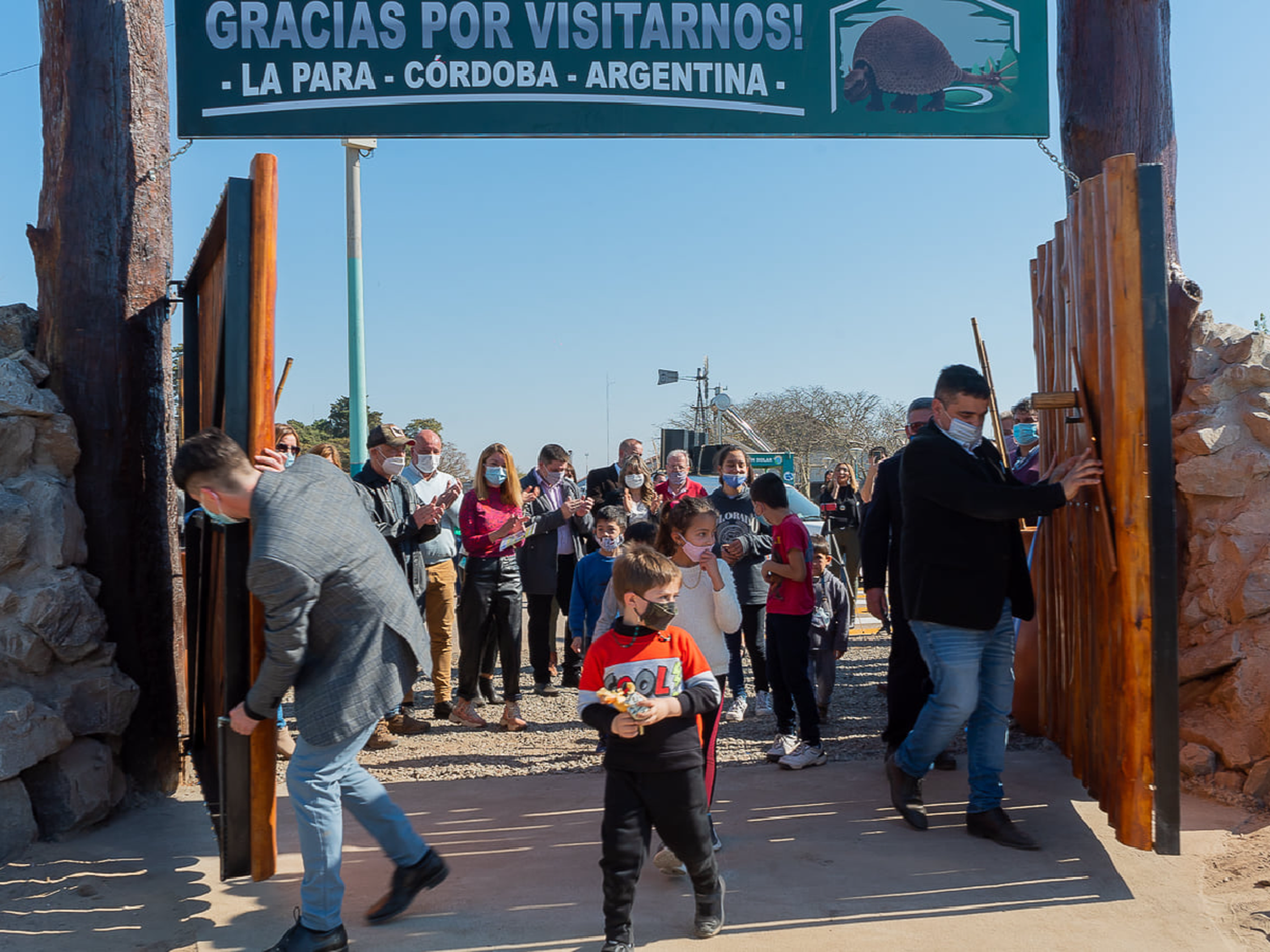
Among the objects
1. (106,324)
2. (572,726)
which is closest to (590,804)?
(572,726)

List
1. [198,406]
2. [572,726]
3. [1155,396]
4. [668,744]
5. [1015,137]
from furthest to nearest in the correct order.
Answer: [572,726] < [1015,137] < [198,406] < [1155,396] < [668,744]

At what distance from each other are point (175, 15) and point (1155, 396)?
5094mm

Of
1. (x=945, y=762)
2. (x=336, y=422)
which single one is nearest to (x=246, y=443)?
(x=945, y=762)

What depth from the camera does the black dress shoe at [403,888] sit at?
3578 millimetres

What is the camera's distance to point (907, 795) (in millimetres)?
4441

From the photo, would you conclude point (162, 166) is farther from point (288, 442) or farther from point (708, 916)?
point (708, 916)

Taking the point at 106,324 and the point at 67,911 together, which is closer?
the point at 67,911

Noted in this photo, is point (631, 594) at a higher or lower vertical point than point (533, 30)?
lower

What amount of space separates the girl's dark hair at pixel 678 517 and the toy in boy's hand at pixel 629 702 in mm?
1117

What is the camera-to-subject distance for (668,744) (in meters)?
3.23

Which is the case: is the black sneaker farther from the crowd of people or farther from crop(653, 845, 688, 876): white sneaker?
crop(653, 845, 688, 876): white sneaker

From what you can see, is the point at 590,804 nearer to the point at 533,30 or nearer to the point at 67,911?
the point at 67,911

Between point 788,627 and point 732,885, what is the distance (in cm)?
183

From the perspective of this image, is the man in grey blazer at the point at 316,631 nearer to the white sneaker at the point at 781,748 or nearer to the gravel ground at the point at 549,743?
the gravel ground at the point at 549,743
